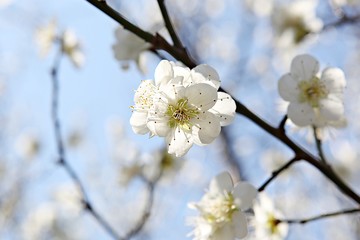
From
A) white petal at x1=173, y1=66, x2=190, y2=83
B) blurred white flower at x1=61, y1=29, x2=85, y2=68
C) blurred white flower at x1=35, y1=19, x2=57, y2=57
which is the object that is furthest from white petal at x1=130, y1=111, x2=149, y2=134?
blurred white flower at x1=35, y1=19, x2=57, y2=57

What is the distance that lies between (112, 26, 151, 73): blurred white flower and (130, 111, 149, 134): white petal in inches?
16.4

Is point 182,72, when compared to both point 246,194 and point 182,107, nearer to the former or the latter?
point 182,107

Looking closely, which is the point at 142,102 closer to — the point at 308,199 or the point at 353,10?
the point at 353,10

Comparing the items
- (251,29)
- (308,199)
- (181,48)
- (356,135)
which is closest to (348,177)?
(356,135)

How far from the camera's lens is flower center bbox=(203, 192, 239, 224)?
1.15 metres

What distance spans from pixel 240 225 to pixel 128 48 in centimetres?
61

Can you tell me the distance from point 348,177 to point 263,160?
88 centimetres

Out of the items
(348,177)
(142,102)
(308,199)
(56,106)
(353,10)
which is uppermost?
(353,10)

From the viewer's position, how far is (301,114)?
46.3 inches

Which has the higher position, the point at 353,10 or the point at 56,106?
the point at 353,10

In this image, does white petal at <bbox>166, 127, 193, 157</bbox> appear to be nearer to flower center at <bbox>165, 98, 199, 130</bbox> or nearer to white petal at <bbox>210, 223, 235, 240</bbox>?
flower center at <bbox>165, 98, 199, 130</bbox>

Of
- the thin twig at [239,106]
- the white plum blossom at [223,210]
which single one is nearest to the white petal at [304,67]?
the thin twig at [239,106]

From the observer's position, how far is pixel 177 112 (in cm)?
96

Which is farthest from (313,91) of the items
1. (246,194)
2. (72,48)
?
(72,48)
